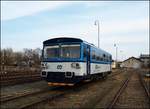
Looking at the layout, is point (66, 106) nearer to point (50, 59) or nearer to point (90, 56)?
point (50, 59)

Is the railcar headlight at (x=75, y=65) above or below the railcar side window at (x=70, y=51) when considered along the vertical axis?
below

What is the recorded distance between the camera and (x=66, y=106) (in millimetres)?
11422

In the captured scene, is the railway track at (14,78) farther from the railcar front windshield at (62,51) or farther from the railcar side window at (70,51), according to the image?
the railcar side window at (70,51)

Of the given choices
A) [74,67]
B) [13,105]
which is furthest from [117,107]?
[74,67]

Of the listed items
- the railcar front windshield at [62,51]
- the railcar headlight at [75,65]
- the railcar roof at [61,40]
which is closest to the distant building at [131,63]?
the railcar roof at [61,40]

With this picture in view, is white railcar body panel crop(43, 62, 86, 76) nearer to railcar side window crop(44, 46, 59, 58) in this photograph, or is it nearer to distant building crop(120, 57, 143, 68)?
railcar side window crop(44, 46, 59, 58)

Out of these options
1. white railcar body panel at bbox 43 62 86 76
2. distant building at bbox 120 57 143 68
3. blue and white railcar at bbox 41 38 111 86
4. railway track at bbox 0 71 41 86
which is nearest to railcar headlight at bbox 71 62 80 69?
blue and white railcar at bbox 41 38 111 86

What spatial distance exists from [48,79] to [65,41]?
264cm

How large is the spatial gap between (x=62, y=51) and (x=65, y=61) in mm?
791

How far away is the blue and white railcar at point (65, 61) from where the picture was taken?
1638 centimetres

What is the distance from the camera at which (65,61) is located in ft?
54.3

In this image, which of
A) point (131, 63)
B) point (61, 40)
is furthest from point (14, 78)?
point (131, 63)

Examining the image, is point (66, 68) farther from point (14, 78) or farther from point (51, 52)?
point (14, 78)

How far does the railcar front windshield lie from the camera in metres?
16.7
